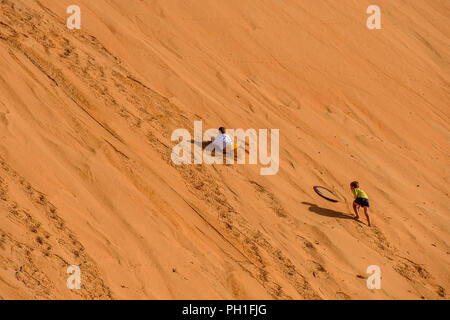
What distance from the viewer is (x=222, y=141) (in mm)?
7918

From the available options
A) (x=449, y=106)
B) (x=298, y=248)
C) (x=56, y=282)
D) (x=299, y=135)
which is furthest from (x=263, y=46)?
(x=56, y=282)

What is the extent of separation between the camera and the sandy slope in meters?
6.18

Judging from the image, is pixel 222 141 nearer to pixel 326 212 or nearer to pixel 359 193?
pixel 326 212

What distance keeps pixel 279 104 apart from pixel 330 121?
100cm

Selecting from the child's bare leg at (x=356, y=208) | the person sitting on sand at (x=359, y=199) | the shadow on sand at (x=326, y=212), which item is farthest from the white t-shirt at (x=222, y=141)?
the child's bare leg at (x=356, y=208)

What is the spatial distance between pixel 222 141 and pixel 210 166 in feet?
1.56

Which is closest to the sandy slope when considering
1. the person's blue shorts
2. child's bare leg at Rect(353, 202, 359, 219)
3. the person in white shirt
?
child's bare leg at Rect(353, 202, 359, 219)

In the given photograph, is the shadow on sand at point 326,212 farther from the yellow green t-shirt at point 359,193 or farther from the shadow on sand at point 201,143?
the shadow on sand at point 201,143

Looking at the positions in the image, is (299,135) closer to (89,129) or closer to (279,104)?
(279,104)

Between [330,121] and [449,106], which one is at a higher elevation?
[449,106]

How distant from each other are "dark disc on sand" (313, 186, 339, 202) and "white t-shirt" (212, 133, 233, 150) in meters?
1.55

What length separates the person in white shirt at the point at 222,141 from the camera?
26.0ft

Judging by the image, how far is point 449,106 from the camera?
10.8 meters

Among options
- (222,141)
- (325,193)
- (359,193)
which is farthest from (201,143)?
(359,193)
